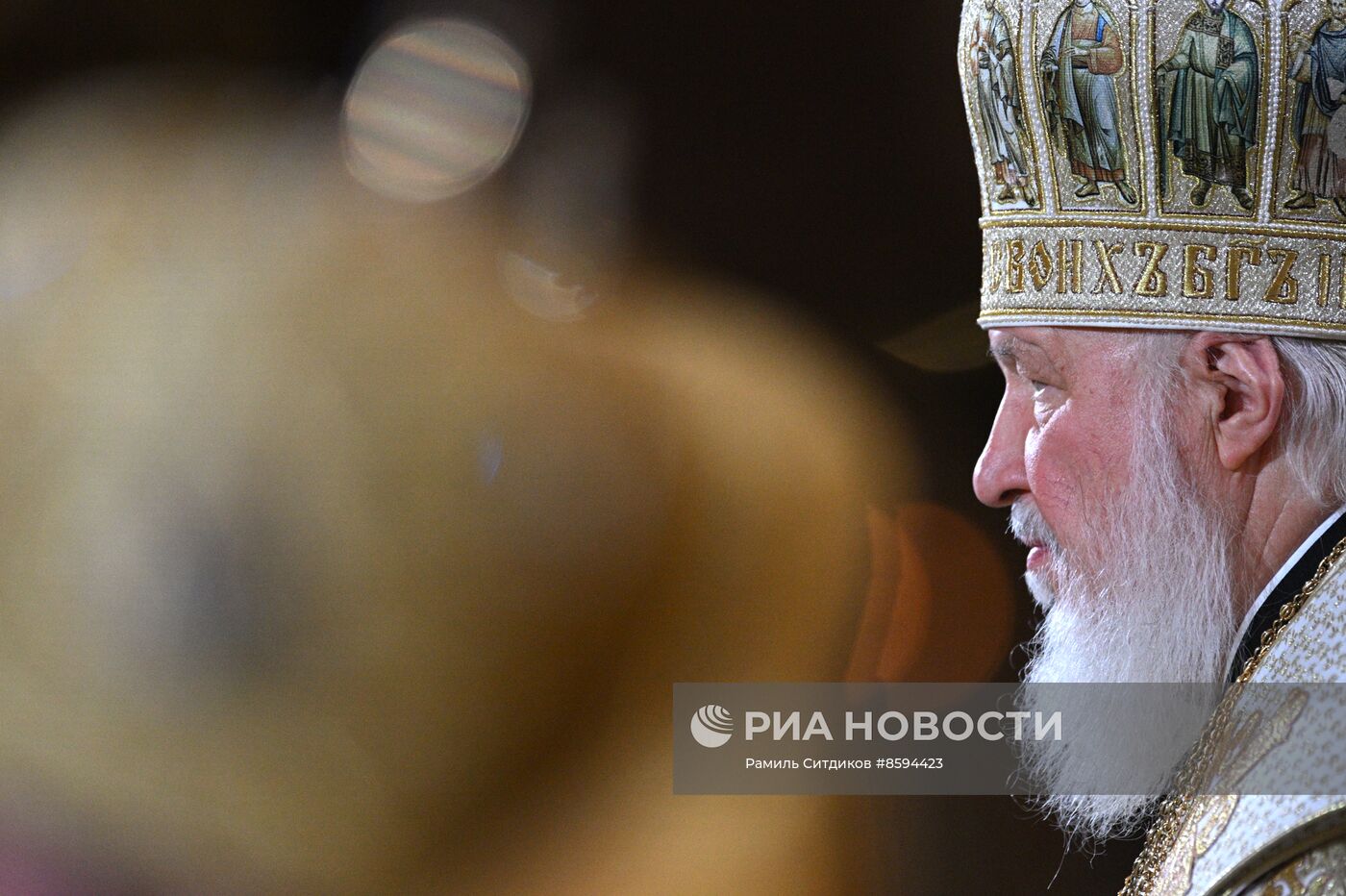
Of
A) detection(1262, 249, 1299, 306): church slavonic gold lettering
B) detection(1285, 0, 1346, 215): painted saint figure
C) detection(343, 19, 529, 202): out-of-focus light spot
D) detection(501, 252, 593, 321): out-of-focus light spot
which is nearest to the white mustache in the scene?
detection(1262, 249, 1299, 306): church slavonic gold lettering

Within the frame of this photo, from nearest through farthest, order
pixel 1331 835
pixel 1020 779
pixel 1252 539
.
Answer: pixel 1331 835 < pixel 1252 539 < pixel 1020 779

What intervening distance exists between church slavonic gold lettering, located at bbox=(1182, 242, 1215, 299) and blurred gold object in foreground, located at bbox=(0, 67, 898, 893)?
80 centimetres

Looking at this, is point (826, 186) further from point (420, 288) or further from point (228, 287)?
point (228, 287)

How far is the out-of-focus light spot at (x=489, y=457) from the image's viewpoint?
1.95m

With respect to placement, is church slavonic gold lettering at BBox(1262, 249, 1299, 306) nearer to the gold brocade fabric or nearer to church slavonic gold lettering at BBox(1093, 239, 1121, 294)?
church slavonic gold lettering at BBox(1093, 239, 1121, 294)

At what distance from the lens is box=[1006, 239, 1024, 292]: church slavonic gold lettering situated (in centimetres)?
123

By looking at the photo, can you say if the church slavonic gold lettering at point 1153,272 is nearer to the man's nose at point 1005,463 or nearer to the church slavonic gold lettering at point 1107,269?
the church slavonic gold lettering at point 1107,269

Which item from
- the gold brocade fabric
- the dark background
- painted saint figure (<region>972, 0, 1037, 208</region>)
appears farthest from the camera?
the dark background

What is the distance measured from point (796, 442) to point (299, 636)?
2.68 ft

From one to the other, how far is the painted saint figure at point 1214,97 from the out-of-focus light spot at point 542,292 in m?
1.01

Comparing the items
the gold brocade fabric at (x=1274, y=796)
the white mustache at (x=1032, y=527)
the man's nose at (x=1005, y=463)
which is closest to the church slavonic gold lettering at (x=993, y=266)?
the man's nose at (x=1005, y=463)

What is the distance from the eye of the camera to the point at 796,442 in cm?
195

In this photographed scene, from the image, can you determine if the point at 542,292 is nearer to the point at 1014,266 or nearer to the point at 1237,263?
the point at 1014,266

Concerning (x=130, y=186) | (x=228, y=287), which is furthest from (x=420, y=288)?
(x=130, y=186)
